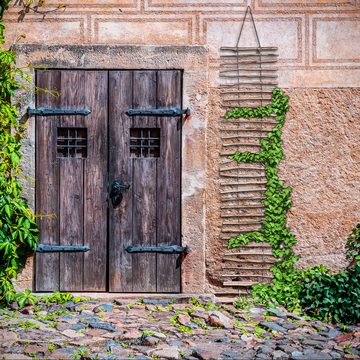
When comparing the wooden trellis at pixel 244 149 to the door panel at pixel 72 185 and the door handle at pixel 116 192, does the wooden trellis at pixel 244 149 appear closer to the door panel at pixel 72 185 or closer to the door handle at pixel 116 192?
the door handle at pixel 116 192

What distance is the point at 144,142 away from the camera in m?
6.57

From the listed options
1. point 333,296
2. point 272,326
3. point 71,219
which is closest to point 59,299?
point 71,219

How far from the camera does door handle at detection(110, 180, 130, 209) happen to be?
650 centimetres

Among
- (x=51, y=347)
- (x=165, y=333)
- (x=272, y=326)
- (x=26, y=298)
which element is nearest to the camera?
(x=51, y=347)

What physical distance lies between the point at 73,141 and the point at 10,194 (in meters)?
0.80

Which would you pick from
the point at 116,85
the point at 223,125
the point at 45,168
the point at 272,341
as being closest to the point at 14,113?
the point at 45,168

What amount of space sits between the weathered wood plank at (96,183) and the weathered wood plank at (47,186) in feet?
0.97

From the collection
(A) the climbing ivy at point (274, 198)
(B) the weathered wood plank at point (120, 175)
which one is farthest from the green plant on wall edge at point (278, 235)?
(B) the weathered wood plank at point (120, 175)

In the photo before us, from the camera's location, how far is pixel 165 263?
655cm

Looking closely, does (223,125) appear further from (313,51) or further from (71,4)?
(71,4)

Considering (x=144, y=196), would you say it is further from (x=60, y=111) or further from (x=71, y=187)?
(x=60, y=111)

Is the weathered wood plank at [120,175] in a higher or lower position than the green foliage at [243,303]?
higher

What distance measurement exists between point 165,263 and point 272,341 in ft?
4.80

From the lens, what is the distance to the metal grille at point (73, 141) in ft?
21.5
